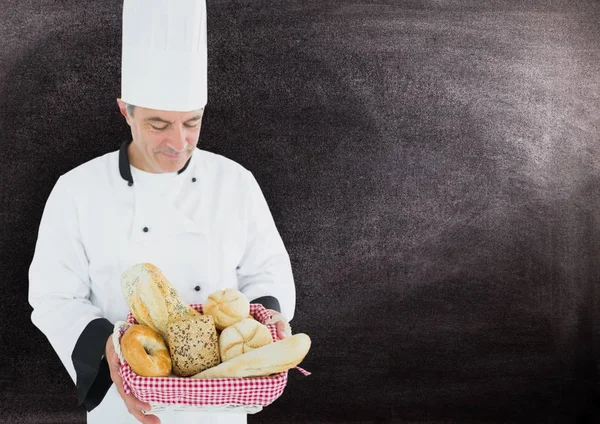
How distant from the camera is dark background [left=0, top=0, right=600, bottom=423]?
2.54 meters

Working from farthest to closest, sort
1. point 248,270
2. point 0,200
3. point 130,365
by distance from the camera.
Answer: point 0,200 → point 248,270 → point 130,365

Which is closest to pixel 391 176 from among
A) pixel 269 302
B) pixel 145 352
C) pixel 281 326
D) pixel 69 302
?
pixel 269 302

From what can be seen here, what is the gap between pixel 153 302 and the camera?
1.47 metres

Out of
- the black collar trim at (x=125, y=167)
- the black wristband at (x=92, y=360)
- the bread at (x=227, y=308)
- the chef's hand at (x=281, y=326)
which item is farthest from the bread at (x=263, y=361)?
the black collar trim at (x=125, y=167)

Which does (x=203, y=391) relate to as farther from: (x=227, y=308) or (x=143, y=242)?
(x=143, y=242)

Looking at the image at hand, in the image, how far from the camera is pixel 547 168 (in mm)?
2898

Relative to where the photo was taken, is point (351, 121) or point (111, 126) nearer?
point (111, 126)

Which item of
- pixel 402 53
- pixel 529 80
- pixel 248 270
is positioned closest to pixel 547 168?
pixel 529 80

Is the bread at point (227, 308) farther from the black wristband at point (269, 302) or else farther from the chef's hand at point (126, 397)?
the black wristband at point (269, 302)

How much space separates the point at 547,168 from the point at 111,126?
169cm

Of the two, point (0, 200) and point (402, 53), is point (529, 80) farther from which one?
point (0, 200)

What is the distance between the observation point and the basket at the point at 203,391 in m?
1.32

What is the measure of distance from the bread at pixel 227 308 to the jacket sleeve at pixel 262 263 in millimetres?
538

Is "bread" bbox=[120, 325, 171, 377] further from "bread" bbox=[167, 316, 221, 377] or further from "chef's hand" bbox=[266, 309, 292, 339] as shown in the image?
"chef's hand" bbox=[266, 309, 292, 339]
